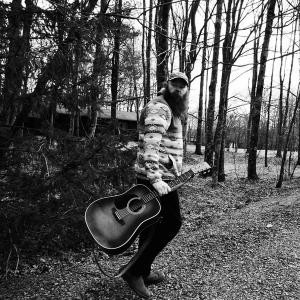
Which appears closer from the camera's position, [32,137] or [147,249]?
[147,249]

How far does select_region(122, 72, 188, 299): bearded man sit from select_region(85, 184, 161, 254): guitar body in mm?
153

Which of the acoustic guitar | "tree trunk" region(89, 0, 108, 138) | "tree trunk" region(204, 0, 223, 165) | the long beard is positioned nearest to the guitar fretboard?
the acoustic guitar

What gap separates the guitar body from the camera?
261 cm

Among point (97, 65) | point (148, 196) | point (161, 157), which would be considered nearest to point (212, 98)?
point (97, 65)

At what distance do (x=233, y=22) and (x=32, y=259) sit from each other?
34.6ft

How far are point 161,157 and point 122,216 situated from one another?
2.00ft

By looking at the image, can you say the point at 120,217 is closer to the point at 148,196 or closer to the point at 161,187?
the point at 148,196

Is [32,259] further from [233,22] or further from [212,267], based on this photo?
[233,22]

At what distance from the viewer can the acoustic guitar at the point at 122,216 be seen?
2611 millimetres

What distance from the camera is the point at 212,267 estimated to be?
12.2ft

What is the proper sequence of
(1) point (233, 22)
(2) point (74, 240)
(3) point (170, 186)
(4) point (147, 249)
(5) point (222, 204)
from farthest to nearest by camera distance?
(1) point (233, 22) < (5) point (222, 204) < (2) point (74, 240) < (4) point (147, 249) < (3) point (170, 186)

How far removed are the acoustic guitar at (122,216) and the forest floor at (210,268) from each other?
2.54 feet

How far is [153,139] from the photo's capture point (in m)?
2.63

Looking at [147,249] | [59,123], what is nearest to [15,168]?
[59,123]
